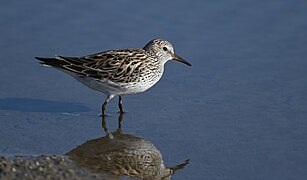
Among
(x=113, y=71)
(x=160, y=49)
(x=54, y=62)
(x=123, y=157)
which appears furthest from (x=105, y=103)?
(x=123, y=157)

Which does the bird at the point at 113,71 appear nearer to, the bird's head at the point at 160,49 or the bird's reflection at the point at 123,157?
the bird's head at the point at 160,49

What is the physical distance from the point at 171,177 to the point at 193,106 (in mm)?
2591

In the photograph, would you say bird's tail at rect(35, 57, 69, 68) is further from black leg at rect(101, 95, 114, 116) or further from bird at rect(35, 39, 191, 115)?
black leg at rect(101, 95, 114, 116)

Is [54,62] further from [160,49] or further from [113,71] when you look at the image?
[160,49]

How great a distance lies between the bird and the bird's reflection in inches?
36.7

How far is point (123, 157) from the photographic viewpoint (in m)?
10.2

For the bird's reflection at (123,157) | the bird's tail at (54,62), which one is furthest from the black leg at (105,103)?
the bird's tail at (54,62)

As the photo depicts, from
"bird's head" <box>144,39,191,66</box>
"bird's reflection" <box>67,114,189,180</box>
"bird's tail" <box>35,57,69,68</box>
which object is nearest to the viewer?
"bird's reflection" <box>67,114,189,180</box>


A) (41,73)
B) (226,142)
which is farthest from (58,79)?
(226,142)

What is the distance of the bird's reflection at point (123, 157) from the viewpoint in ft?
31.9

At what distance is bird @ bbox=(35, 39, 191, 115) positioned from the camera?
1180 centimetres

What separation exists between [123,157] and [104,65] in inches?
84.3

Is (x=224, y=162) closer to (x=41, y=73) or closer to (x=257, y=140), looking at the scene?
(x=257, y=140)

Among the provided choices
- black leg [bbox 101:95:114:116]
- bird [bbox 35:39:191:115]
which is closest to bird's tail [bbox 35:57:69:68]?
bird [bbox 35:39:191:115]
